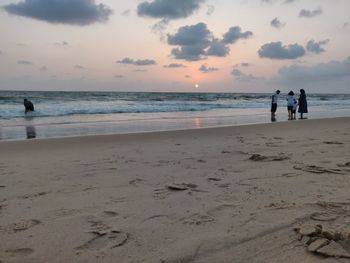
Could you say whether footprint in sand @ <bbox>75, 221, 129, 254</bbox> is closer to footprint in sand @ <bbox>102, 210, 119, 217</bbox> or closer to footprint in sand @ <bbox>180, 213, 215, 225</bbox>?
footprint in sand @ <bbox>102, 210, 119, 217</bbox>

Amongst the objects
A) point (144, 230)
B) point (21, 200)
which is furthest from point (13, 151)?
point (144, 230)

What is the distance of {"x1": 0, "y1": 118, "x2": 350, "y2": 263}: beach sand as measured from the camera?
106 inches

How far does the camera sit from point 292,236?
9.46ft

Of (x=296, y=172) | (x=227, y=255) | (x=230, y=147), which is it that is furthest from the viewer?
(x=230, y=147)

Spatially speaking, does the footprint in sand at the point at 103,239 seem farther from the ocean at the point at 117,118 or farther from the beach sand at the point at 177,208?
the ocean at the point at 117,118

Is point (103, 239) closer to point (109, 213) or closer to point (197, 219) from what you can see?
point (109, 213)

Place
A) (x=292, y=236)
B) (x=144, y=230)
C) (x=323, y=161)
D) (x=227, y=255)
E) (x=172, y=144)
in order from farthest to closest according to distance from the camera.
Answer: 1. (x=172, y=144)
2. (x=323, y=161)
3. (x=144, y=230)
4. (x=292, y=236)
5. (x=227, y=255)

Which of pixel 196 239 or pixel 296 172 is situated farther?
pixel 296 172

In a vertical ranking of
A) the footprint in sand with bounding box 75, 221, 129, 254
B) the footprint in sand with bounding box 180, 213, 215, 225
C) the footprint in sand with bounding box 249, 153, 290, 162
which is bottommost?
the footprint in sand with bounding box 75, 221, 129, 254

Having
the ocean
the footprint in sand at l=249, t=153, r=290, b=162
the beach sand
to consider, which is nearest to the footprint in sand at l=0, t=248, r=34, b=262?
the beach sand

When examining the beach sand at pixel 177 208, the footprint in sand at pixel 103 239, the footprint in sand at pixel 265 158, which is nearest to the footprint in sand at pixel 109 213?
the beach sand at pixel 177 208

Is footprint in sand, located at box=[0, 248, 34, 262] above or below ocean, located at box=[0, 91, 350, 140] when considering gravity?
below

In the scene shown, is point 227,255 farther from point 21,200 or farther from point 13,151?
point 13,151

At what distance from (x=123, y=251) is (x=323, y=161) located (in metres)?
4.17
